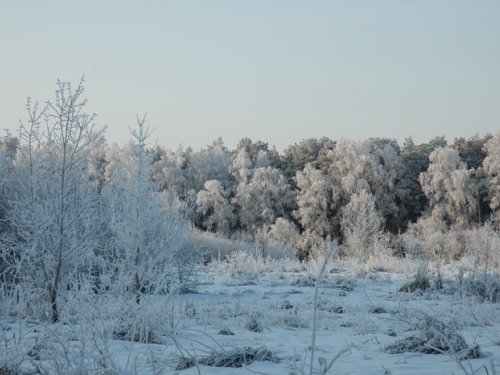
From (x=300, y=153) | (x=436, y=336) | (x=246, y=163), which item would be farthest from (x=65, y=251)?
(x=300, y=153)

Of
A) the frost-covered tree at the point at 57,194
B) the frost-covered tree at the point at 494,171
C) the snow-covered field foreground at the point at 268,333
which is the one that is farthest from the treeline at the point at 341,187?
the frost-covered tree at the point at 57,194

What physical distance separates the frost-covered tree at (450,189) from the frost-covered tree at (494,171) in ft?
3.22

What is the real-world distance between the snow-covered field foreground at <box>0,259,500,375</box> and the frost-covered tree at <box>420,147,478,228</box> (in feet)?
78.0

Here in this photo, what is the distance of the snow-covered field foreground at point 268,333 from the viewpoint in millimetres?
3875

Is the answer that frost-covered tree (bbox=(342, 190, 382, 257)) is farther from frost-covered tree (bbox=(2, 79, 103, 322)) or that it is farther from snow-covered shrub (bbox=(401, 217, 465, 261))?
frost-covered tree (bbox=(2, 79, 103, 322))

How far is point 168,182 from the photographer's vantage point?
43469 mm

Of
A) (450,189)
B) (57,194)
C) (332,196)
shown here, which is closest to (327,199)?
(332,196)

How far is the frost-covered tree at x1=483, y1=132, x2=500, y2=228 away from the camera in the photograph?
3516cm

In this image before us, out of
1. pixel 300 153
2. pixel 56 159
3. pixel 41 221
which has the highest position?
pixel 300 153

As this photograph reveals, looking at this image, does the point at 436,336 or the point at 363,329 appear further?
the point at 363,329

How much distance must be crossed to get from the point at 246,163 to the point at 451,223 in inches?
572

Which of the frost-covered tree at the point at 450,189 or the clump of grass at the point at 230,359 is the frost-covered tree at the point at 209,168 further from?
the clump of grass at the point at 230,359

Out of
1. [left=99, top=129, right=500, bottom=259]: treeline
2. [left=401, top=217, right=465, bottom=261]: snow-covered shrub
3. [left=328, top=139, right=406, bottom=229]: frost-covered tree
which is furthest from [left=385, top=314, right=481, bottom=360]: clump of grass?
[left=328, top=139, right=406, bottom=229]: frost-covered tree

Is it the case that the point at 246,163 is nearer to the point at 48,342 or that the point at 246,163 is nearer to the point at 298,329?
the point at 298,329
